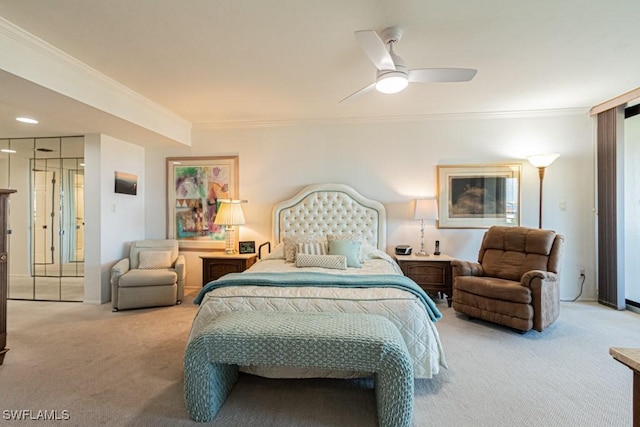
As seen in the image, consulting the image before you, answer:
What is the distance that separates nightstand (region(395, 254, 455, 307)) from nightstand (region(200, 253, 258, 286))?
2.13m

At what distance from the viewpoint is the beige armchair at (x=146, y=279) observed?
3873 mm

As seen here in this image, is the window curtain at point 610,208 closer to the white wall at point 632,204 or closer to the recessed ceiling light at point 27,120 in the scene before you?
the white wall at point 632,204

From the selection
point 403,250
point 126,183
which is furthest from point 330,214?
point 126,183

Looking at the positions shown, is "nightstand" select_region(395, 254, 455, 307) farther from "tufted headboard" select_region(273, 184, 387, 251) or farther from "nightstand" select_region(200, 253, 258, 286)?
"nightstand" select_region(200, 253, 258, 286)

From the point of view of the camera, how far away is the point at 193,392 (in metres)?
1.85

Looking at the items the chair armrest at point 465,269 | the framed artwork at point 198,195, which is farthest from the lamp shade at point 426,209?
the framed artwork at point 198,195

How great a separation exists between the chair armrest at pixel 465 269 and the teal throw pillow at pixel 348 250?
3.92ft

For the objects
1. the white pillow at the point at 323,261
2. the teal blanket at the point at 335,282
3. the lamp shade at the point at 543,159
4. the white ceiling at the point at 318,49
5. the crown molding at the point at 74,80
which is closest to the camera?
the white ceiling at the point at 318,49

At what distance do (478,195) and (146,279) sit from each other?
469 centimetres

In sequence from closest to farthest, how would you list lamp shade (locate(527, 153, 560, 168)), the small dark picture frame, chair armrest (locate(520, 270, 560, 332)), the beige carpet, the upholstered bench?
the upholstered bench, the beige carpet, chair armrest (locate(520, 270, 560, 332)), lamp shade (locate(527, 153, 560, 168)), the small dark picture frame

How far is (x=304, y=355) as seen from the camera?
6.03ft

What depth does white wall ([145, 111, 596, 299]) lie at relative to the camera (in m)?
4.29

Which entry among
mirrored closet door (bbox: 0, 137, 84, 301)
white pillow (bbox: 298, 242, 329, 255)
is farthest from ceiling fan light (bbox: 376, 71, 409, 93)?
mirrored closet door (bbox: 0, 137, 84, 301)

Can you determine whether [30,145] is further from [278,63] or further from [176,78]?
[278,63]
